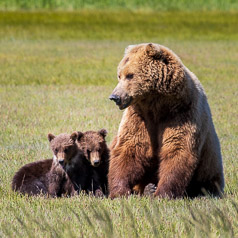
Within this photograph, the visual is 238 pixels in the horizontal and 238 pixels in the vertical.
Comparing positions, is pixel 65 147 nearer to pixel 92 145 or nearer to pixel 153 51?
pixel 92 145

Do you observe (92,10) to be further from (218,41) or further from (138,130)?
(138,130)

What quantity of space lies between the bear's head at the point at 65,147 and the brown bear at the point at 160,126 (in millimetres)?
632

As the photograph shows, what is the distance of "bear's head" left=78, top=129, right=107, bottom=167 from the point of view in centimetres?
648

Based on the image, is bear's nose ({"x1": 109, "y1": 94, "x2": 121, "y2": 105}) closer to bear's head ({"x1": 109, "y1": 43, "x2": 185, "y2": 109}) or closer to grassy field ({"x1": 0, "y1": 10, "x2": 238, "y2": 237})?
bear's head ({"x1": 109, "y1": 43, "x2": 185, "y2": 109})

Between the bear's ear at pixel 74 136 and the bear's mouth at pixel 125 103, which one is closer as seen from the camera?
the bear's mouth at pixel 125 103

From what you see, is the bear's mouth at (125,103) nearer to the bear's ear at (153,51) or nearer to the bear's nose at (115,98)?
the bear's nose at (115,98)

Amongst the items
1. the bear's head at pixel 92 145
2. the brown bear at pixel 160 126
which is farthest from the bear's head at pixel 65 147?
the brown bear at pixel 160 126

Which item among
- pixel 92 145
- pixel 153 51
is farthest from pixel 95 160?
pixel 153 51

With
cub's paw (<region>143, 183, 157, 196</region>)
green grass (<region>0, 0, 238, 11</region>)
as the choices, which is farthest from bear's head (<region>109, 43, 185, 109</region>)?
green grass (<region>0, 0, 238, 11</region>)

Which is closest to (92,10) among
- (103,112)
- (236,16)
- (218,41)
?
(236,16)

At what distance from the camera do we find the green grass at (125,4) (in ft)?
124

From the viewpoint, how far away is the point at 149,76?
18.2 ft

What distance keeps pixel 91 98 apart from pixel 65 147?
281 inches

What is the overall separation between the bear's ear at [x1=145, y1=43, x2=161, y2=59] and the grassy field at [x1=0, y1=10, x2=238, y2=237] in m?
1.38
